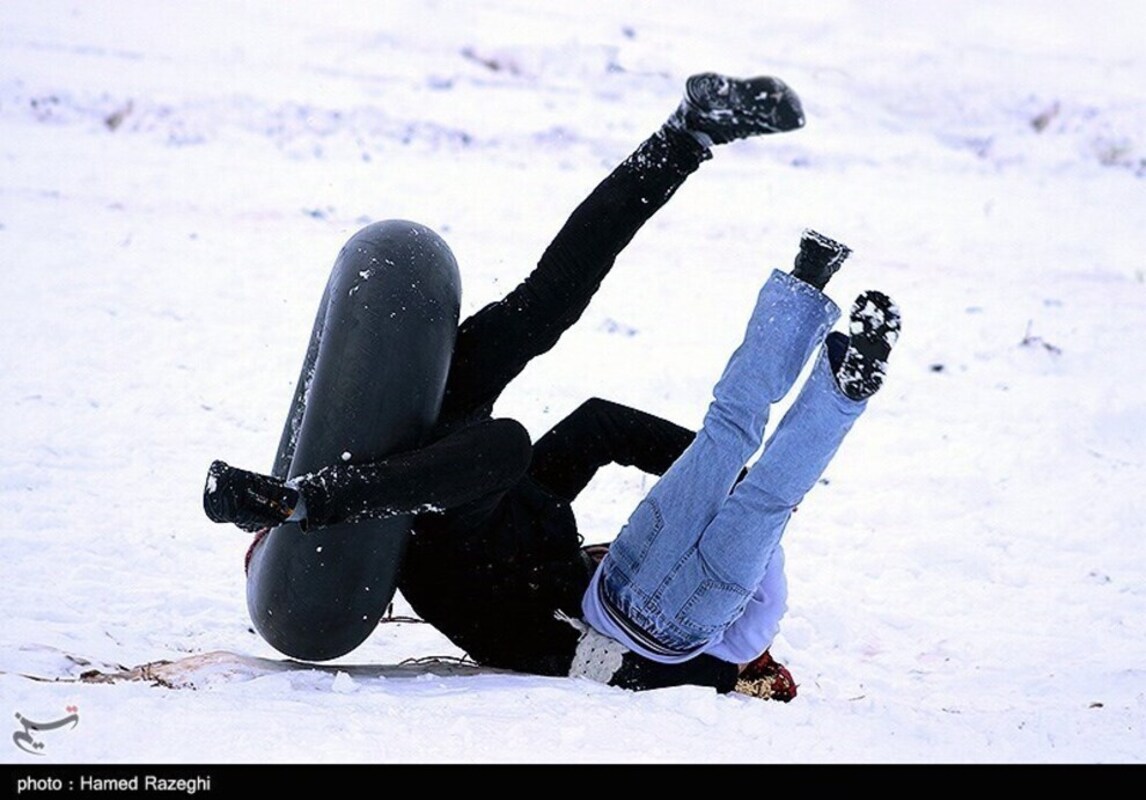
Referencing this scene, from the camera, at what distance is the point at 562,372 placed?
484 centimetres

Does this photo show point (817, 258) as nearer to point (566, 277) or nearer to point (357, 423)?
point (566, 277)

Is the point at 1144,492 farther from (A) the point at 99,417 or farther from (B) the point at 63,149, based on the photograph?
(B) the point at 63,149

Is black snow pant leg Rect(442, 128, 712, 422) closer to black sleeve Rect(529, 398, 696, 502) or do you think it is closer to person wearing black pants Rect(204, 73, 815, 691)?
person wearing black pants Rect(204, 73, 815, 691)

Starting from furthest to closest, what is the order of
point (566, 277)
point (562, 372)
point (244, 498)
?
point (562, 372)
point (566, 277)
point (244, 498)

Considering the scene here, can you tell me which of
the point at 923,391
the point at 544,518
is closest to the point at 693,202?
the point at 923,391

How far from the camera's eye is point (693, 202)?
8.02 meters

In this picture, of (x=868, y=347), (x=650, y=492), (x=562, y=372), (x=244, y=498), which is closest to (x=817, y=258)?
(x=868, y=347)

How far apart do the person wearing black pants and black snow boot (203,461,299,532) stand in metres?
0.02

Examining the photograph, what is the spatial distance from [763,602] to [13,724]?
134 centimetres

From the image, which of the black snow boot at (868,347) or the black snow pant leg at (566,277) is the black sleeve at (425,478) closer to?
the black snow pant leg at (566,277)

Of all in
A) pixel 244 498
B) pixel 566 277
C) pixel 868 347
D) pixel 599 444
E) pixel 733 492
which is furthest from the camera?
pixel 599 444

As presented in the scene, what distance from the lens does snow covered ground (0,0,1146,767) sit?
219 cm

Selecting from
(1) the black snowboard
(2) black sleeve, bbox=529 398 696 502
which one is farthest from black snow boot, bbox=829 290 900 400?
(1) the black snowboard

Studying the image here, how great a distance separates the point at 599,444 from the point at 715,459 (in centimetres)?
35
